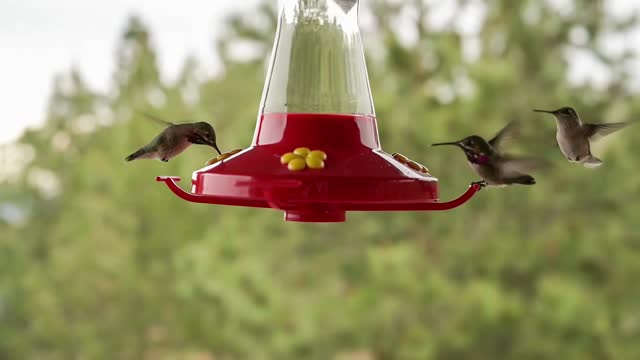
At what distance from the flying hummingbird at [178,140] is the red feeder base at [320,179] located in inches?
3.4

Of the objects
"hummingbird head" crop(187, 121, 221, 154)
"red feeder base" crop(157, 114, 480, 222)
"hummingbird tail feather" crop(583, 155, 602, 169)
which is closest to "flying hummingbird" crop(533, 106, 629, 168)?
"hummingbird tail feather" crop(583, 155, 602, 169)

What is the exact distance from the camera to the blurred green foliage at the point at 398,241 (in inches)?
216

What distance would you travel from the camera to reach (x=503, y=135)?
205 cm

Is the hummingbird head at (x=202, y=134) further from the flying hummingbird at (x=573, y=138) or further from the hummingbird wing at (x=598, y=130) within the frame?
the hummingbird wing at (x=598, y=130)

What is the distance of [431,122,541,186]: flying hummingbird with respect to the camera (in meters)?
1.89

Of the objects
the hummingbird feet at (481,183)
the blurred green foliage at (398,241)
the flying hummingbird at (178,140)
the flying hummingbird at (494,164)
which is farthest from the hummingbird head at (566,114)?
the blurred green foliage at (398,241)

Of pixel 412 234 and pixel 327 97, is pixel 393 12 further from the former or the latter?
pixel 327 97

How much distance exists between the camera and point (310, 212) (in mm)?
1604

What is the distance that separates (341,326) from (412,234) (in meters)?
0.71

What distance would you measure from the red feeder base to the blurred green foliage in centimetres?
353

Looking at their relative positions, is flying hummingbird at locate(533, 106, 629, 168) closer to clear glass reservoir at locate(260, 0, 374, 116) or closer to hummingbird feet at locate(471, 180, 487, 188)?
hummingbird feet at locate(471, 180, 487, 188)

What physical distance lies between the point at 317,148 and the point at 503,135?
1.77 ft

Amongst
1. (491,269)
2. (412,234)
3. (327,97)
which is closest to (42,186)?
(412,234)

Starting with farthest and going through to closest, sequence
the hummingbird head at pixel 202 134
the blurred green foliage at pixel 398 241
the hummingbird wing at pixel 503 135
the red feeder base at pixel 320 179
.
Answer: the blurred green foliage at pixel 398 241 → the hummingbird wing at pixel 503 135 → the hummingbird head at pixel 202 134 → the red feeder base at pixel 320 179
